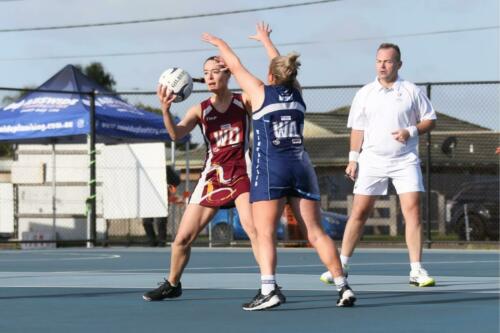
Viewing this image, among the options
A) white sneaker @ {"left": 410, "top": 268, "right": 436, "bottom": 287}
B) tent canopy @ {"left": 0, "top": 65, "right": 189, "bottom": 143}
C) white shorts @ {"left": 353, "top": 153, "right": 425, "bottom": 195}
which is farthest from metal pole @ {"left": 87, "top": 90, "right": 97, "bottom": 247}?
white sneaker @ {"left": 410, "top": 268, "right": 436, "bottom": 287}

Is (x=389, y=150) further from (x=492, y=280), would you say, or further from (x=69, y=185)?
(x=69, y=185)

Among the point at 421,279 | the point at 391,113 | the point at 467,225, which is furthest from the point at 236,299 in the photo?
the point at 467,225

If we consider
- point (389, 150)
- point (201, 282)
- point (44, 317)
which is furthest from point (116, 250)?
point (44, 317)

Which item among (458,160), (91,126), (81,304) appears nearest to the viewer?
(81,304)

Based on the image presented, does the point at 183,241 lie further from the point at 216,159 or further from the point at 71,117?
the point at 71,117

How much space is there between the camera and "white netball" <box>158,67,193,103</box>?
901 centimetres

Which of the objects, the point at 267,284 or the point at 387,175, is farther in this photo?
the point at 387,175

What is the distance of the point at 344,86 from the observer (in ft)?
66.6

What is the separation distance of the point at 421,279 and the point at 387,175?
0.93 m

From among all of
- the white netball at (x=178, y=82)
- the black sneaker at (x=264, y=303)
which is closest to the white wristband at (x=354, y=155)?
the white netball at (x=178, y=82)

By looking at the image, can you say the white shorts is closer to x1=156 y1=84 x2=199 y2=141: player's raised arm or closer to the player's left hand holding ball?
x1=156 y1=84 x2=199 y2=141: player's raised arm

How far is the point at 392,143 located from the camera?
1038 cm

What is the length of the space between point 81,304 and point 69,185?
15763 millimetres

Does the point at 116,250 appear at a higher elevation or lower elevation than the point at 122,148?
lower
